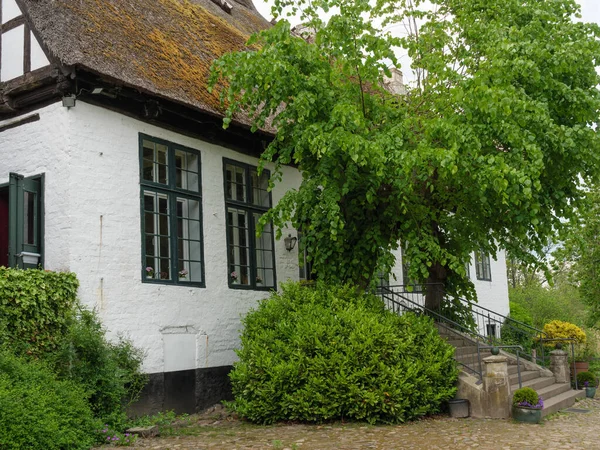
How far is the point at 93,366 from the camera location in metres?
8.81

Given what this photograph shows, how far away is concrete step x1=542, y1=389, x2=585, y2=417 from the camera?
432 inches

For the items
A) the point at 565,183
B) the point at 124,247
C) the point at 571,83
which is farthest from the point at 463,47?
the point at 124,247

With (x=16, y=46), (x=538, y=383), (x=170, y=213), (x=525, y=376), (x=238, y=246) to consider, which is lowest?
(x=538, y=383)

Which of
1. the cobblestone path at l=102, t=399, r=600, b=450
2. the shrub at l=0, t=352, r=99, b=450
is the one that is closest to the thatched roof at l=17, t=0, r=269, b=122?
the shrub at l=0, t=352, r=99, b=450

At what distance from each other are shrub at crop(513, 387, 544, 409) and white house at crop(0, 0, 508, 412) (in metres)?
4.77

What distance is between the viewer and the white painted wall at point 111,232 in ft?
31.2

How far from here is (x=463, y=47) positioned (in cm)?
1182

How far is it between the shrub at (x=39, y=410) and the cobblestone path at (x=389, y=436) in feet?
1.61

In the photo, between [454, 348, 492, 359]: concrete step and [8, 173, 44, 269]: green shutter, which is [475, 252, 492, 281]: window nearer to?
[454, 348, 492, 359]: concrete step

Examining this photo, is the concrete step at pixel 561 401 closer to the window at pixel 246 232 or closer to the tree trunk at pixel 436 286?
the tree trunk at pixel 436 286

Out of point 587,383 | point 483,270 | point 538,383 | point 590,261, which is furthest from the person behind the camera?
point 483,270

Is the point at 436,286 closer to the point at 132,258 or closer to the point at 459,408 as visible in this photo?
the point at 459,408

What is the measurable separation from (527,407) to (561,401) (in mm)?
2186

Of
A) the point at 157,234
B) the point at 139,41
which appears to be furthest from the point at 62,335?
the point at 139,41
